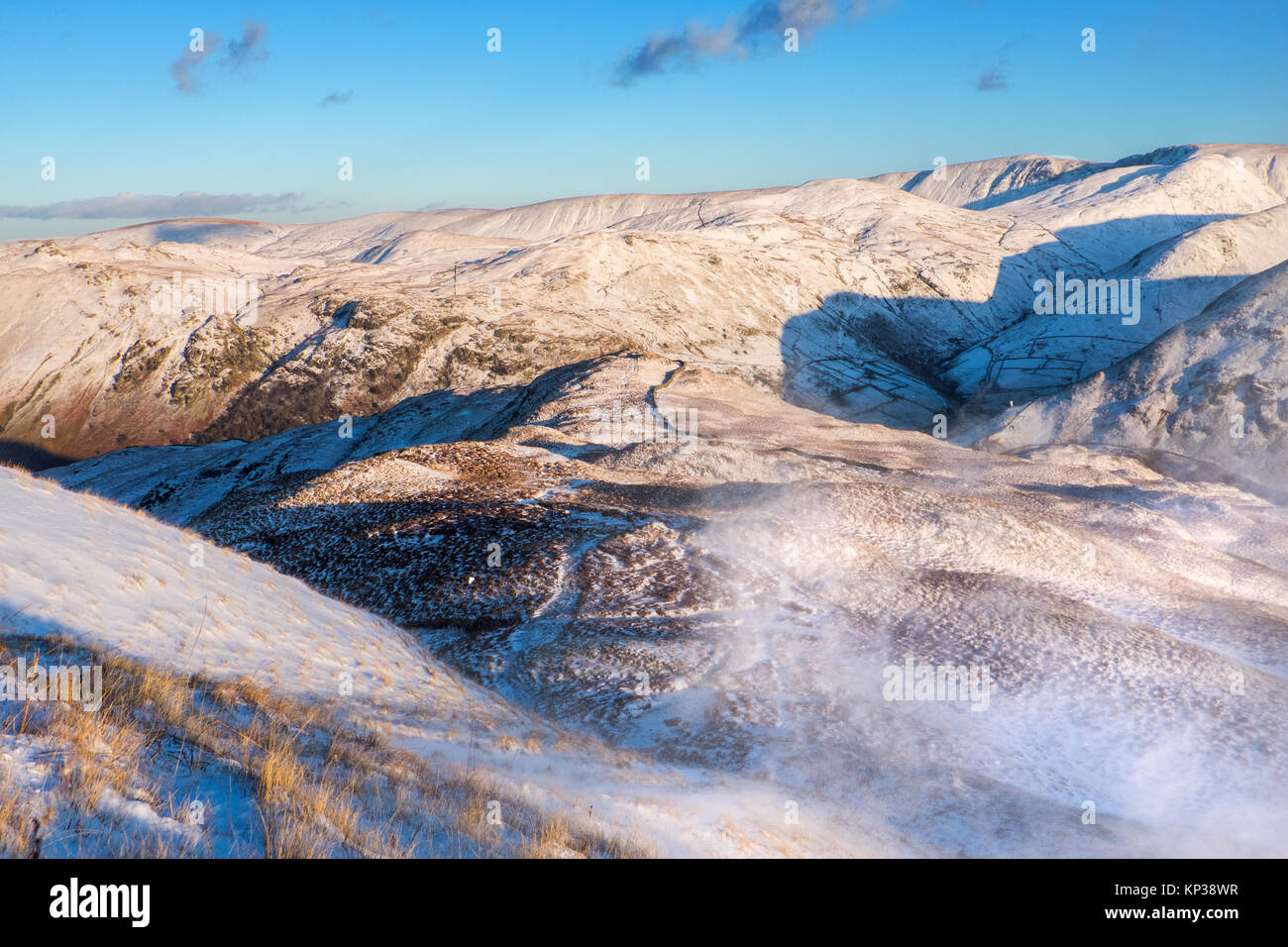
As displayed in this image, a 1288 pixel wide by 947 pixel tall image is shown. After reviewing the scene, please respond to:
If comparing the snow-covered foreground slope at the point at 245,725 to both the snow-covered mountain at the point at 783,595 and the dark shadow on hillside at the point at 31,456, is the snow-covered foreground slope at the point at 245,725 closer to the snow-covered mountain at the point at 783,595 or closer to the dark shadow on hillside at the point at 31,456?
the snow-covered mountain at the point at 783,595

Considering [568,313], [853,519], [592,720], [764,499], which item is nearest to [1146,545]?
[853,519]

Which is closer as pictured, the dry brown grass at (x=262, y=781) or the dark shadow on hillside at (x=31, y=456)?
the dry brown grass at (x=262, y=781)

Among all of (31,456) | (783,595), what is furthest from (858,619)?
(31,456)

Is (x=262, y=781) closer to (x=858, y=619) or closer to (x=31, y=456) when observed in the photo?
(x=858, y=619)

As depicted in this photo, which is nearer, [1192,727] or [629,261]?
[1192,727]

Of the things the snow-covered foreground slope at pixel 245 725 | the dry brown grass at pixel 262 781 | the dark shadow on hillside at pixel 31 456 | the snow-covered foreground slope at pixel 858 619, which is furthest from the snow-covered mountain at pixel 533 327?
the dry brown grass at pixel 262 781
